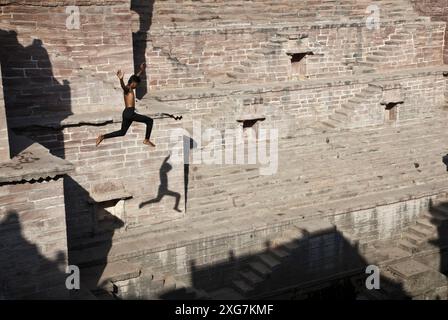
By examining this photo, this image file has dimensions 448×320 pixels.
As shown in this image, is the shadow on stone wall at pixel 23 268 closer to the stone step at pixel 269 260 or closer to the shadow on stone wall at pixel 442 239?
the stone step at pixel 269 260

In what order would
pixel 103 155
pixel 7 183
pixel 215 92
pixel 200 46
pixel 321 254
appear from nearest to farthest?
1. pixel 7 183
2. pixel 103 155
3. pixel 321 254
4. pixel 215 92
5. pixel 200 46

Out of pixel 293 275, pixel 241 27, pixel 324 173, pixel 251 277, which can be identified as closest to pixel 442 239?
pixel 324 173

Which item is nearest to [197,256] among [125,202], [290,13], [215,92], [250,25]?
[125,202]

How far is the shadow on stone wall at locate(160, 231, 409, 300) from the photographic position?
12.3 metres

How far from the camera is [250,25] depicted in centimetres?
1748

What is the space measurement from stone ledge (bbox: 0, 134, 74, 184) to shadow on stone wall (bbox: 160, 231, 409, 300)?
11.1ft

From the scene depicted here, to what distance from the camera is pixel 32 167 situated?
9320 mm

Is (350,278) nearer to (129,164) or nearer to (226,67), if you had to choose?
(129,164)

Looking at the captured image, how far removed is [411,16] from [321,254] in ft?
37.0

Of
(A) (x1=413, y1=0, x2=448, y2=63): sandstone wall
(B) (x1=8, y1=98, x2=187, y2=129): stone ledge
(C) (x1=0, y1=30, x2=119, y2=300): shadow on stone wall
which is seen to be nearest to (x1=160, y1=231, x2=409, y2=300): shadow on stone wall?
(C) (x1=0, y1=30, x2=119, y2=300): shadow on stone wall

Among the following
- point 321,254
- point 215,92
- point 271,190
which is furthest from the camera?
point 215,92

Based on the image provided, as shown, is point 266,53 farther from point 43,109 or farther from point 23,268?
point 23,268

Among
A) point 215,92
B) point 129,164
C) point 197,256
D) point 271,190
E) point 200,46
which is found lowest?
point 197,256

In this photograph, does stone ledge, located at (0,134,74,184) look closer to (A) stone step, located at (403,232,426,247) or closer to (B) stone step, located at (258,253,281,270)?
(B) stone step, located at (258,253,281,270)
